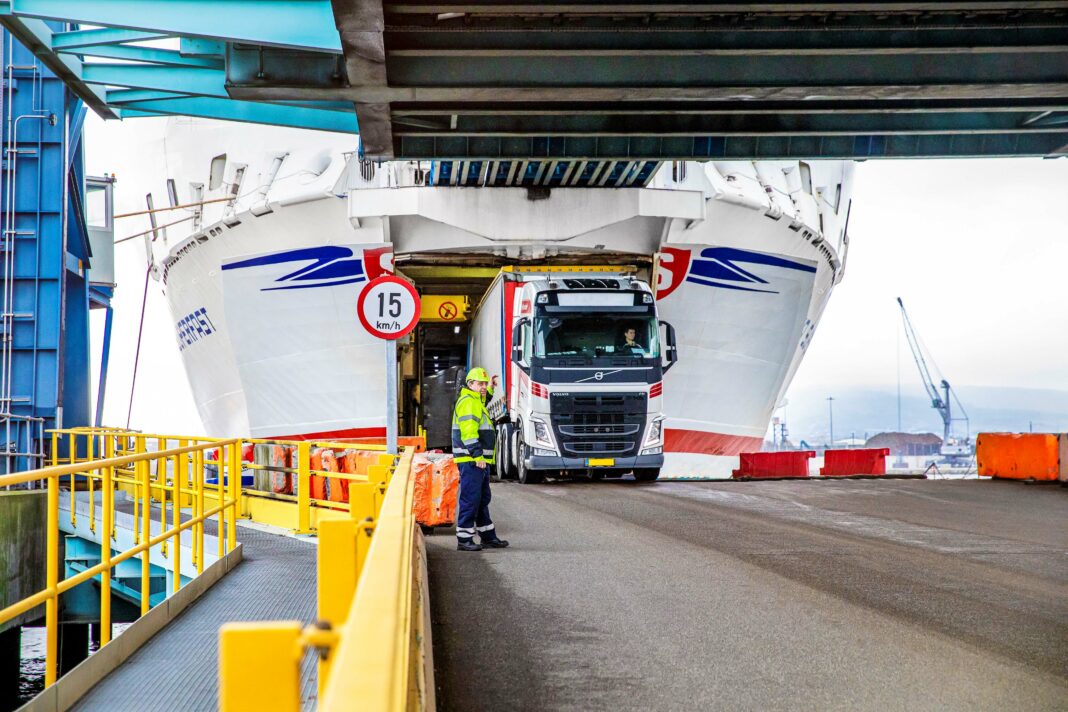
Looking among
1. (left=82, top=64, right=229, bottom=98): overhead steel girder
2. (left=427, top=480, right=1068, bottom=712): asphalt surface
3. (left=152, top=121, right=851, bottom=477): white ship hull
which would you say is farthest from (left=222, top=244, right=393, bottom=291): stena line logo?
(left=427, top=480, right=1068, bottom=712): asphalt surface

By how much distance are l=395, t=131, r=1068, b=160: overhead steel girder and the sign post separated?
314 cm

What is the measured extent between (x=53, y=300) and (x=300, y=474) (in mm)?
10297

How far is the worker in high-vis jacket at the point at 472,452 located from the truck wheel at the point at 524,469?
9479 millimetres

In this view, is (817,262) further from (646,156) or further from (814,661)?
(814,661)

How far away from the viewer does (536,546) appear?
34.2 ft

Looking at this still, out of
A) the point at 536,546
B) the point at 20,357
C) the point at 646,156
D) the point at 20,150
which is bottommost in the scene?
the point at 536,546

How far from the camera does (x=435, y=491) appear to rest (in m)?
11.4

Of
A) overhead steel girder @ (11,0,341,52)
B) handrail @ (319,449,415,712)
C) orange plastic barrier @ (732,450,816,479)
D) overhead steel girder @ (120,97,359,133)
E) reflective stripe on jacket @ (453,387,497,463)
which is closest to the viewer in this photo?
handrail @ (319,449,415,712)

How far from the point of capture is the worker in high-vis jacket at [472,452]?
973cm

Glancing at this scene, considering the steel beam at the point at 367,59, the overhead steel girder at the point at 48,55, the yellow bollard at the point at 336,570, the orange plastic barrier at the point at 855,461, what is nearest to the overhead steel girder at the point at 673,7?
the steel beam at the point at 367,59

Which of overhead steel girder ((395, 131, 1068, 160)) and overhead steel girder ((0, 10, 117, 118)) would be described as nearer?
overhead steel girder ((0, 10, 117, 118))

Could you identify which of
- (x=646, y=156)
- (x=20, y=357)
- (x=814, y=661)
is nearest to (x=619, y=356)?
(x=646, y=156)

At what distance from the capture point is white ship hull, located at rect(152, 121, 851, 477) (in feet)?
81.1

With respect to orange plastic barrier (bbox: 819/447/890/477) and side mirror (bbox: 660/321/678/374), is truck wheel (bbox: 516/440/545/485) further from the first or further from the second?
orange plastic barrier (bbox: 819/447/890/477)
